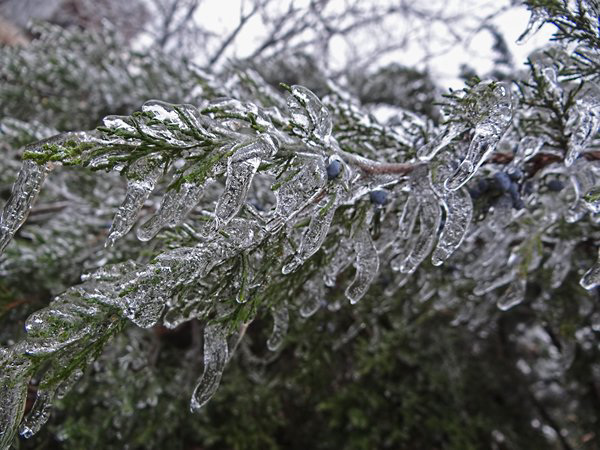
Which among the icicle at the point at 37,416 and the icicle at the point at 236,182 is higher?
the icicle at the point at 236,182

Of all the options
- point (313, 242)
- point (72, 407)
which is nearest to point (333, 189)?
point (313, 242)

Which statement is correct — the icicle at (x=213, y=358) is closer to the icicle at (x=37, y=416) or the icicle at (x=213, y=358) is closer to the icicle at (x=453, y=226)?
the icicle at (x=37, y=416)

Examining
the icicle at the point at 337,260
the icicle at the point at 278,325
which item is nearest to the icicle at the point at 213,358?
the icicle at the point at 278,325

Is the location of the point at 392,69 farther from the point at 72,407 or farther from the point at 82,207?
the point at 72,407

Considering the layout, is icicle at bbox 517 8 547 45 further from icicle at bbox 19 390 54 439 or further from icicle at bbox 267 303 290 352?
icicle at bbox 19 390 54 439

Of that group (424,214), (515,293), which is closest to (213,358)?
(424,214)
